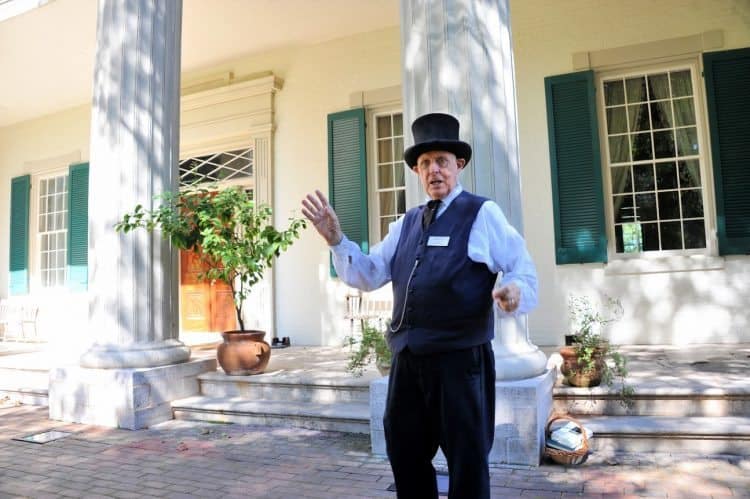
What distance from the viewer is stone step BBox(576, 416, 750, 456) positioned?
346 cm

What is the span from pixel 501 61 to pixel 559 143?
310cm

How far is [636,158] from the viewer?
6.55 meters

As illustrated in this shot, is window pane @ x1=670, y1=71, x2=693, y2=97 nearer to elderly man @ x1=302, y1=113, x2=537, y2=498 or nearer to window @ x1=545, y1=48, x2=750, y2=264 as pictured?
window @ x1=545, y1=48, x2=750, y2=264

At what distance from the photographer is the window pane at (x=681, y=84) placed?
641cm

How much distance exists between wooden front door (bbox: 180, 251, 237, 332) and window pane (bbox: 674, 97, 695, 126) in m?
6.33

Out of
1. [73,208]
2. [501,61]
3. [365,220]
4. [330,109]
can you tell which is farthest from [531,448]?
[73,208]

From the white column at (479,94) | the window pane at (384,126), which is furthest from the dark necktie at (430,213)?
the window pane at (384,126)

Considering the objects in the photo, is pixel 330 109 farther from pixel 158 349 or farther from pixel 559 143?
pixel 158 349

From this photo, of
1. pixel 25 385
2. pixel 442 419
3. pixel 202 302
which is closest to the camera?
pixel 442 419

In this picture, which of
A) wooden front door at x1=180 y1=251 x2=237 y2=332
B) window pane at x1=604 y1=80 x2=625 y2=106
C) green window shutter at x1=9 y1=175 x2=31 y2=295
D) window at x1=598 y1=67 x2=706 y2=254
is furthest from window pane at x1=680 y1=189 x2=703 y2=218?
green window shutter at x1=9 y1=175 x2=31 y2=295

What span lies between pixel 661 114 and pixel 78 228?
9103 mm

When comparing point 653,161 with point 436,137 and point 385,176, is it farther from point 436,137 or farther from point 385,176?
point 436,137

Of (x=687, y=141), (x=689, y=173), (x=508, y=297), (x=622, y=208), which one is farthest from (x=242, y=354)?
(x=687, y=141)

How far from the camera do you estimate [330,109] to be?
7.95 m
